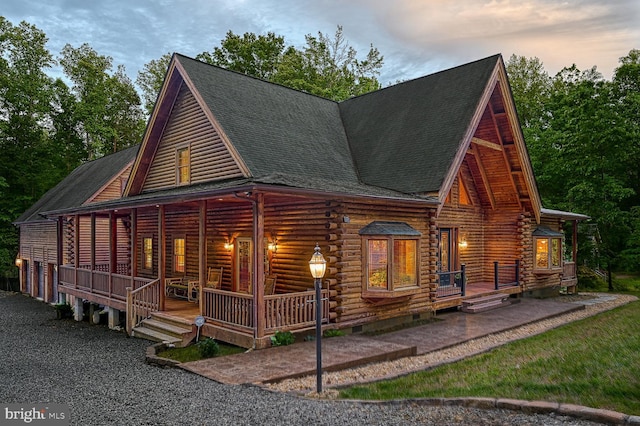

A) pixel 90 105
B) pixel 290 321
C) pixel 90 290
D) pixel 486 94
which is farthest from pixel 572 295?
pixel 90 105

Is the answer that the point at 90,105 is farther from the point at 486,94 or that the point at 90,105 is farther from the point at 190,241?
the point at 486,94

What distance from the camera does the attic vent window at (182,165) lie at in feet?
54.4

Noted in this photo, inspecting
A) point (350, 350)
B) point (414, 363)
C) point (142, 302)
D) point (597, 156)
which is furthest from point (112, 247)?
point (597, 156)

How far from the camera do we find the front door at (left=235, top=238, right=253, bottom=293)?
47.9 feet

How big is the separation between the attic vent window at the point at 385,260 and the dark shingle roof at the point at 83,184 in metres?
18.2

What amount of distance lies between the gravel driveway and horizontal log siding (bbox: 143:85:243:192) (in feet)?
19.9

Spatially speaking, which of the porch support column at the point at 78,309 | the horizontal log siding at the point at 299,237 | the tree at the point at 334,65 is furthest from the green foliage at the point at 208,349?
the tree at the point at 334,65

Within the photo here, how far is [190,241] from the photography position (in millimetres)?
17328

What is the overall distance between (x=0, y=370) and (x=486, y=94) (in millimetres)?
15686

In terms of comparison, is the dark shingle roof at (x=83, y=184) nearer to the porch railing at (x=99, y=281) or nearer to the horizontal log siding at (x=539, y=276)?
the porch railing at (x=99, y=281)

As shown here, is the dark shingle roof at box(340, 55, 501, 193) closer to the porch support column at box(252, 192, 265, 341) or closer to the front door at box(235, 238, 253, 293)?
the front door at box(235, 238, 253, 293)

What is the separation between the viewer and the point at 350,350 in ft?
32.1

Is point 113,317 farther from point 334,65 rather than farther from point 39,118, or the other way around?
point 334,65
